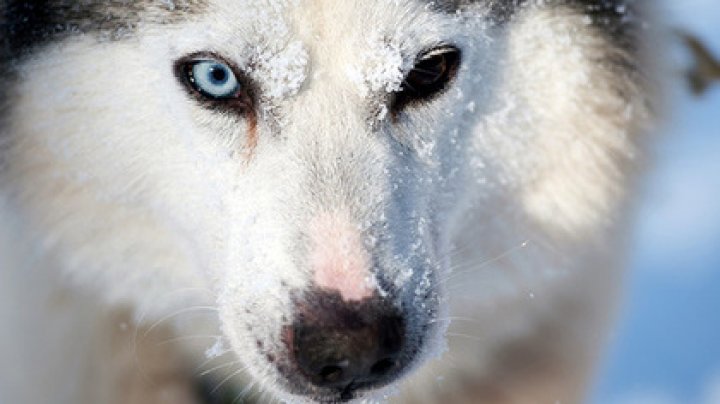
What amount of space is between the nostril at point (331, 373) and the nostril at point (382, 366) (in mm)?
58

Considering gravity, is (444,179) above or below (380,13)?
below

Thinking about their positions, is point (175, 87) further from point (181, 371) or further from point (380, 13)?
point (181, 371)

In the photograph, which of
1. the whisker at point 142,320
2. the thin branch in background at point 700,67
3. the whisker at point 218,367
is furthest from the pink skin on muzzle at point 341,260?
the thin branch in background at point 700,67

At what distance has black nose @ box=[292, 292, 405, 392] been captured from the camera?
6.30 ft

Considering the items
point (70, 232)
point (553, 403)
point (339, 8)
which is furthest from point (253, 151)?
point (553, 403)

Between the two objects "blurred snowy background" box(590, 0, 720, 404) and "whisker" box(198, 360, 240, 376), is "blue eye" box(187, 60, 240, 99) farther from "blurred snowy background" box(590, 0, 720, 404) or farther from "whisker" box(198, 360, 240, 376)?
"blurred snowy background" box(590, 0, 720, 404)

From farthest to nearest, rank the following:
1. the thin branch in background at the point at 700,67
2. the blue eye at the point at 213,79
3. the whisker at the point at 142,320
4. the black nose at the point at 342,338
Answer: the thin branch in background at the point at 700,67 < the whisker at the point at 142,320 < the blue eye at the point at 213,79 < the black nose at the point at 342,338

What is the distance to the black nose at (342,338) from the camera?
1.92 metres

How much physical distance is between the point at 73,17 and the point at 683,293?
2328 mm

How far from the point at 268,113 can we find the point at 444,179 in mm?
367

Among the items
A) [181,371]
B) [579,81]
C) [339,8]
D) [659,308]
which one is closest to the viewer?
[339,8]

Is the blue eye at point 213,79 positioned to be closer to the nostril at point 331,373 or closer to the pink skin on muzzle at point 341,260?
the pink skin on muzzle at point 341,260

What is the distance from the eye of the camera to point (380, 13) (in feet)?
6.85

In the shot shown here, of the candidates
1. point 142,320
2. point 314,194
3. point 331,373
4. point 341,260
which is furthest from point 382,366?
point 142,320
